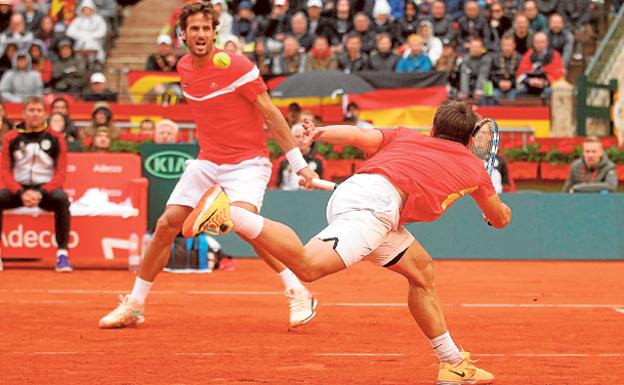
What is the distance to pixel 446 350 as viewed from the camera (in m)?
6.70

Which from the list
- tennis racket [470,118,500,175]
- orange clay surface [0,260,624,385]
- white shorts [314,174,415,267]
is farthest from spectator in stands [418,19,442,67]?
white shorts [314,174,415,267]

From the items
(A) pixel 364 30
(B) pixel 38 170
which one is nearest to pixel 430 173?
(B) pixel 38 170

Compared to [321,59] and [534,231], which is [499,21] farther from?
[534,231]

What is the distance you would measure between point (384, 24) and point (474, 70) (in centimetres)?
246

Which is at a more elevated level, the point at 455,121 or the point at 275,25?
the point at 455,121

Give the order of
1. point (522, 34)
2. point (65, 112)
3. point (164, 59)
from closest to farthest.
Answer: point (65, 112), point (164, 59), point (522, 34)

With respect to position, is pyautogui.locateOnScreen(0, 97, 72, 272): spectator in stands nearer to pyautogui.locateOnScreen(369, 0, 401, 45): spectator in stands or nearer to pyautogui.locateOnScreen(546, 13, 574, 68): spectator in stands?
pyautogui.locateOnScreen(369, 0, 401, 45): spectator in stands

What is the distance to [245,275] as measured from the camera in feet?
44.3

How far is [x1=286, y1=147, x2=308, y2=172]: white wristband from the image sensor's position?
802 centimetres

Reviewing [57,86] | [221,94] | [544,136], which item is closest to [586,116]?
[544,136]

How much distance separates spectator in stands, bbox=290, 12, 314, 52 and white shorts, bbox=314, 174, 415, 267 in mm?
16436

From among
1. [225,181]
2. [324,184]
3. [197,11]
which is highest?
[197,11]

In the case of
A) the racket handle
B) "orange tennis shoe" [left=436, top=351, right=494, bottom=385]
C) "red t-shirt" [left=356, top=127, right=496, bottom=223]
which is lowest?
"orange tennis shoe" [left=436, top=351, right=494, bottom=385]

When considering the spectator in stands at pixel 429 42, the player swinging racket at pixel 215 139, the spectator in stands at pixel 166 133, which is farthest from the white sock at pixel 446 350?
the spectator in stands at pixel 429 42
